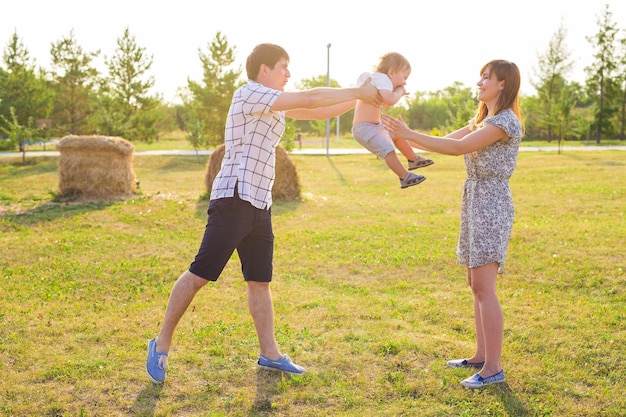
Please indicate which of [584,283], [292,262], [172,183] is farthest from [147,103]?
[584,283]

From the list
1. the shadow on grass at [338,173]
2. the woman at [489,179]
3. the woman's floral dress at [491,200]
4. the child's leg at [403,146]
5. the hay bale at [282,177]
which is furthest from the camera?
the shadow on grass at [338,173]

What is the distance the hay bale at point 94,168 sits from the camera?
1412cm

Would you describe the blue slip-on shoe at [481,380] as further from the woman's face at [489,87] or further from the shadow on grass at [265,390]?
the woman's face at [489,87]

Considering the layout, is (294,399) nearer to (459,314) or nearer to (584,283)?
(459,314)

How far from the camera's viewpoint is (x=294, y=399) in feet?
13.4

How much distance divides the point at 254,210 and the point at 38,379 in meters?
2.04

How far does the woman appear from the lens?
4.01m

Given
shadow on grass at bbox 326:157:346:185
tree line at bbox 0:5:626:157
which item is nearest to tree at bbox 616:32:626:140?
tree line at bbox 0:5:626:157

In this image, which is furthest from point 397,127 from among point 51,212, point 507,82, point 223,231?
point 51,212

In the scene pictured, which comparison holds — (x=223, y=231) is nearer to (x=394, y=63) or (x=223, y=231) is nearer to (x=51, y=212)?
(x=394, y=63)

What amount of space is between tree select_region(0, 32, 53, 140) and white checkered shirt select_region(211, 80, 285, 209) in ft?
98.1

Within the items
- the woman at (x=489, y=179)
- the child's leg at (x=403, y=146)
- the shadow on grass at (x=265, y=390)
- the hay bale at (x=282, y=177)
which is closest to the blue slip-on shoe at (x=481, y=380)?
the woman at (x=489, y=179)

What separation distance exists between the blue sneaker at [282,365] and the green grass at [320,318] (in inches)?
4.3

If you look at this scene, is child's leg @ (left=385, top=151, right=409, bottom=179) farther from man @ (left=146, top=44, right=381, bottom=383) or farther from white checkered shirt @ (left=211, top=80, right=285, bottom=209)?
white checkered shirt @ (left=211, top=80, right=285, bottom=209)
